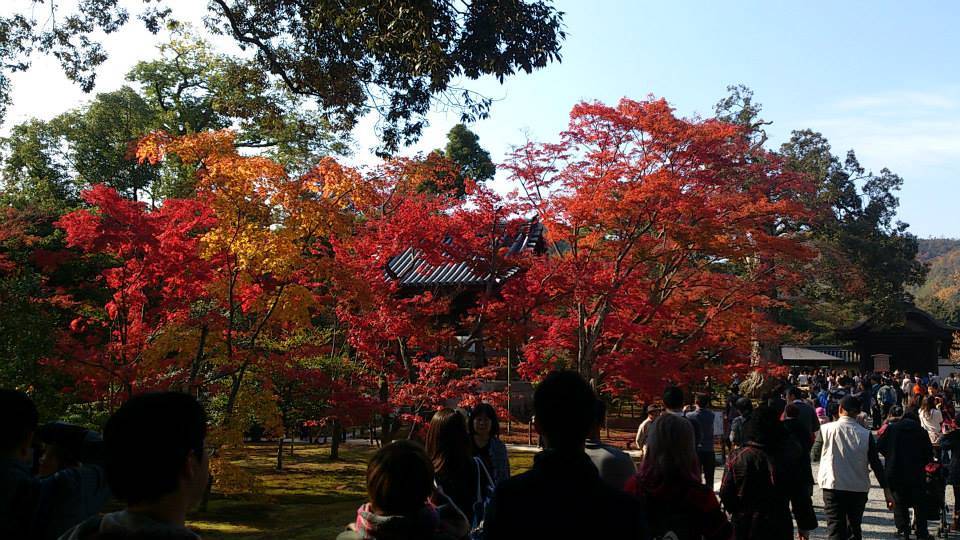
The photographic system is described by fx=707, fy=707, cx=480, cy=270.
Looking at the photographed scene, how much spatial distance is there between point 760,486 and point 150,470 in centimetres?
445

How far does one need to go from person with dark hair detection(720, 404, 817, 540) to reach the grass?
5883mm

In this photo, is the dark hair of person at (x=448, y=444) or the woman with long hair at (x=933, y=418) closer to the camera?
the dark hair of person at (x=448, y=444)

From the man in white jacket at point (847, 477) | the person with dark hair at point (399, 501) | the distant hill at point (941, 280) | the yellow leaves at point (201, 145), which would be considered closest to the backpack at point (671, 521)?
the person with dark hair at point (399, 501)

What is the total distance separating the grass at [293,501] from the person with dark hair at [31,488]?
21.4 ft

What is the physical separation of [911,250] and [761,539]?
34.2 m

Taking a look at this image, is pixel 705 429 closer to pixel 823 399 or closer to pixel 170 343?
pixel 170 343

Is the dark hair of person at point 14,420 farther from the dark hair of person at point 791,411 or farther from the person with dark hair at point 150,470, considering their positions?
the dark hair of person at point 791,411

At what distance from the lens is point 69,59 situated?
11.0 meters

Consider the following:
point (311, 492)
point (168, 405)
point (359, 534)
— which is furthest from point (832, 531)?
point (311, 492)

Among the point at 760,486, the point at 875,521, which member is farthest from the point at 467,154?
the point at 760,486

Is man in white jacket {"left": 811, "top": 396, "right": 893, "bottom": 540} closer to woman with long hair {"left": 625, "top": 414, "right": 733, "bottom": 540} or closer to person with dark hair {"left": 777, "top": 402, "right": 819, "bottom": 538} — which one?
person with dark hair {"left": 777, "top": 402, "right": 819, "bottom": 538}

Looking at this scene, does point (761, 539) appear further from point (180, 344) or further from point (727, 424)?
point (727, 424)

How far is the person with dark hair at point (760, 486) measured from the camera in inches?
203

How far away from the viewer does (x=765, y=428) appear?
525 cm
